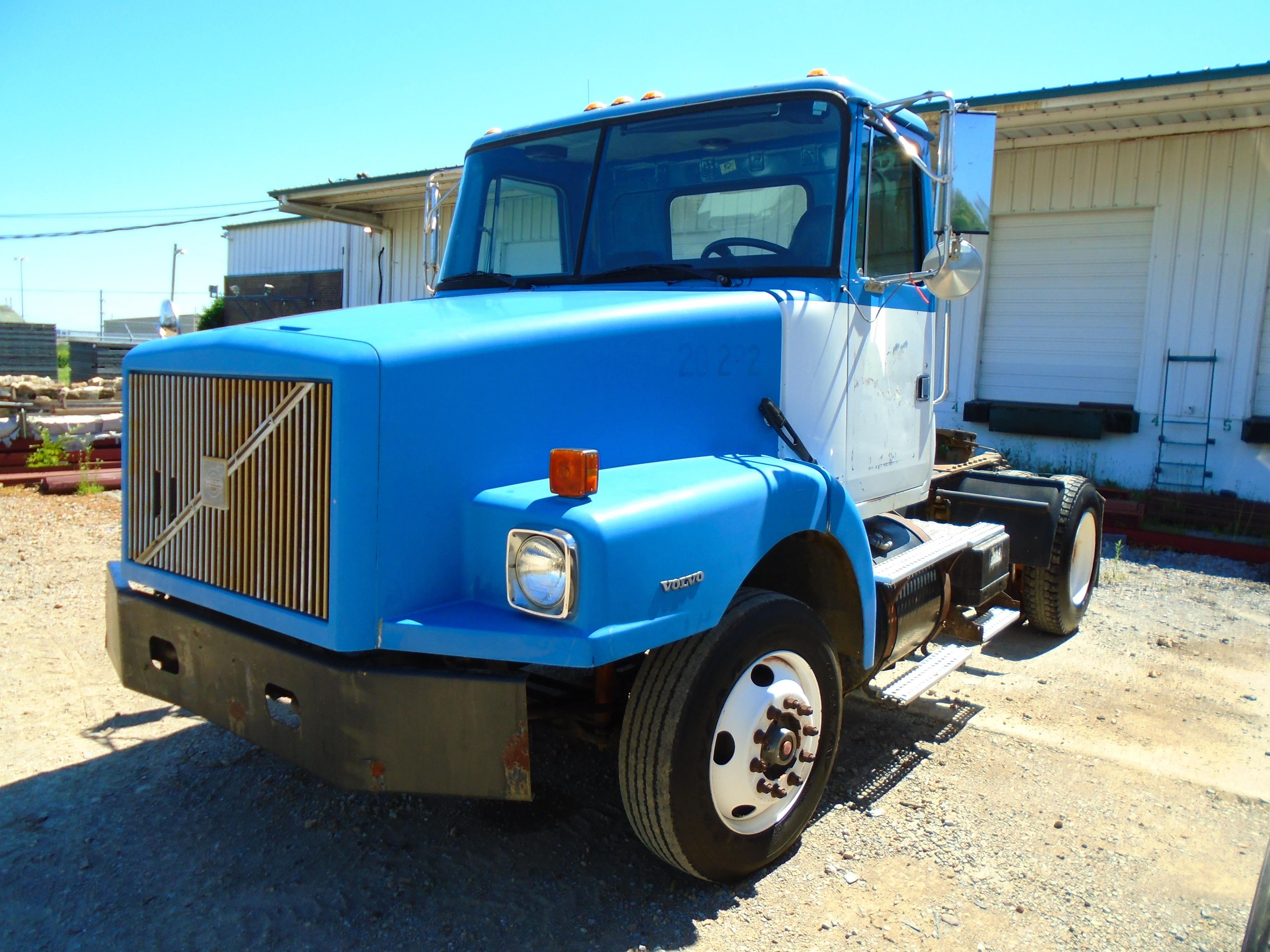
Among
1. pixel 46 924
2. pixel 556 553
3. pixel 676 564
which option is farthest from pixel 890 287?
pixel 46 924

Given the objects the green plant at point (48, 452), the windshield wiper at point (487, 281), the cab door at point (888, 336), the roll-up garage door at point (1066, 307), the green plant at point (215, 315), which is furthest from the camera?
the green plant at point (215, 315)

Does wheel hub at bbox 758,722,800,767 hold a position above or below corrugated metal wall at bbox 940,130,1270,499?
below

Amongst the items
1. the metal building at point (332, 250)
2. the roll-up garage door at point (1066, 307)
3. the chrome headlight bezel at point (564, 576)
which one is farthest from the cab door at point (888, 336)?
the metal building at point (332, 250)

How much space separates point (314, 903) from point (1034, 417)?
384 inches

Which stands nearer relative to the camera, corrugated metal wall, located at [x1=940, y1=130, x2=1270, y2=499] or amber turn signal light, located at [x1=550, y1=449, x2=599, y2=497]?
amber turn signal light, located at [x1=550, y1=449, x2=599, y2=497]

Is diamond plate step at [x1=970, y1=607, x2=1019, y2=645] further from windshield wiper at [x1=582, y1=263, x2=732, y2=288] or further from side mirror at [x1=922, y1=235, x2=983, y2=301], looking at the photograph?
windshield wiper at [x1=582, y1=263, x2=732, y2=288]

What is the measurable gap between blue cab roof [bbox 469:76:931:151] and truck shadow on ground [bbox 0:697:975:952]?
8.87 ft

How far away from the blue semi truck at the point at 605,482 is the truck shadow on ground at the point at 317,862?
320mm

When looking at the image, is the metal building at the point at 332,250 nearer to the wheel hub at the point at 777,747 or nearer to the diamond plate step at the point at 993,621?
the diamond plate step at the point at 993,621

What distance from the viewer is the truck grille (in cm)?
258

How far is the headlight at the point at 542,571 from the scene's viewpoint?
245cm

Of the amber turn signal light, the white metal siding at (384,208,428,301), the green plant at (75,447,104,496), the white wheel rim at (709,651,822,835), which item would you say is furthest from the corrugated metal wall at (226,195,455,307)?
the amber turn signal light

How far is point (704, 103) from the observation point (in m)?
3.82

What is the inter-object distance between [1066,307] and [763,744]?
9.46m
